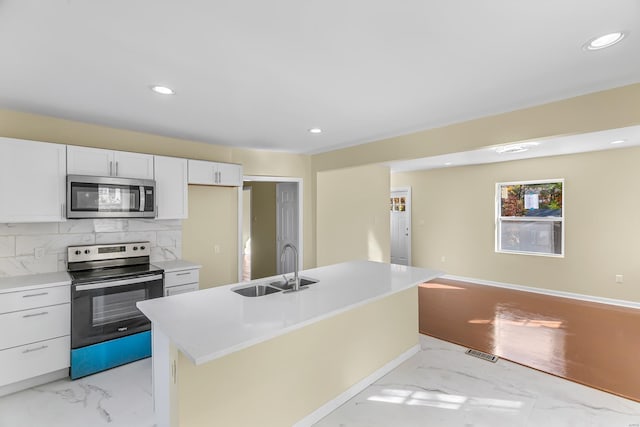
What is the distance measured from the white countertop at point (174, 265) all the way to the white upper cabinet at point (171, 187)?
1.79 ft

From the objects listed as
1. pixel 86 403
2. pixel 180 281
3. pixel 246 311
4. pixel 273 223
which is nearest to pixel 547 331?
pixel 246 311

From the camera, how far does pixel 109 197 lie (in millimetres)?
3061

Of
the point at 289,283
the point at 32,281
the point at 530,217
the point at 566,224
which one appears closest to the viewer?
the point at 289,283

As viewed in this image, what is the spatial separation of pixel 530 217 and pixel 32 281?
22.6ft

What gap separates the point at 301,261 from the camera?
5.18 meters

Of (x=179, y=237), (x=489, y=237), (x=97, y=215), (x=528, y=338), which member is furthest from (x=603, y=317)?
(x=97, y=215)

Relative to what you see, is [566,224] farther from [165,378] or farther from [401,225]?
[165,378]

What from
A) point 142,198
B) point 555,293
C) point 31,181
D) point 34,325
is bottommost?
point 555,293

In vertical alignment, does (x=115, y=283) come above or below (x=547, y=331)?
above

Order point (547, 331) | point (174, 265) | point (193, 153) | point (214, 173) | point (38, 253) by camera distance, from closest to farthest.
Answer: point (38, 253), point (174, 265), point (547, 331), point (214, 173), point (193, 153)

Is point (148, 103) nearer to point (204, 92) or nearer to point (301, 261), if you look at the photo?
point (204, 92)

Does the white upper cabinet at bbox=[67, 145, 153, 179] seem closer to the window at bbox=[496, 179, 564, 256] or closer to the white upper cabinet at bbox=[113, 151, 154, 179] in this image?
the white upper cabinet at bbox=[113, 151, 154, 179]

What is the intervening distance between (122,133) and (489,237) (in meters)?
6.14

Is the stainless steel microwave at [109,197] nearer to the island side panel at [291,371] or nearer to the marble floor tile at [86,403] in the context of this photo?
the marble floor tile at [86,403]
